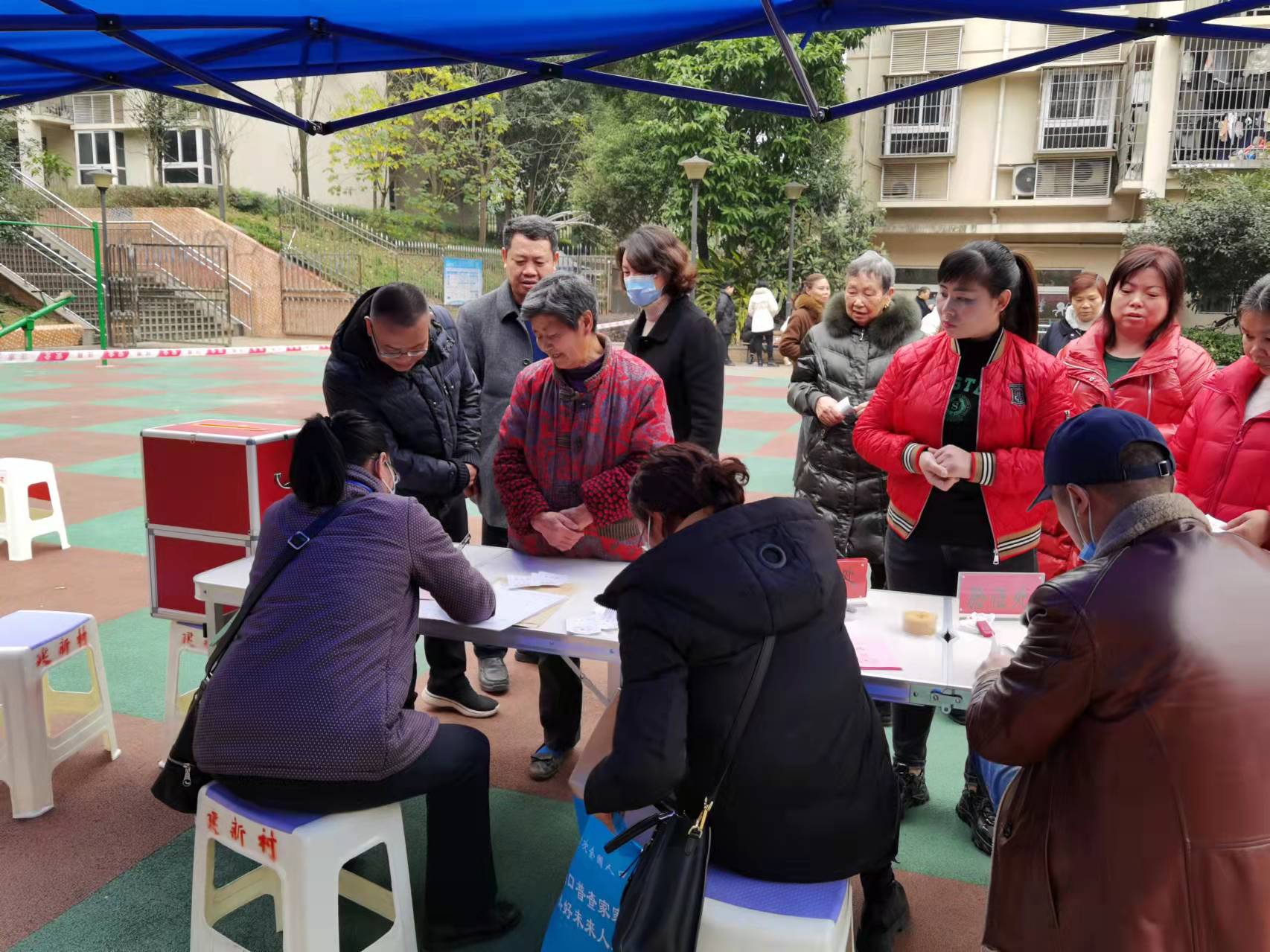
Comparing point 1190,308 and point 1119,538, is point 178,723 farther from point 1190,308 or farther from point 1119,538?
point 1190,308

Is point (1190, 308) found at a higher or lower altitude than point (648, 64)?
lower

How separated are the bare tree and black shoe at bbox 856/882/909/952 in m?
26.3

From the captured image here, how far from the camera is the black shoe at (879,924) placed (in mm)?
2424

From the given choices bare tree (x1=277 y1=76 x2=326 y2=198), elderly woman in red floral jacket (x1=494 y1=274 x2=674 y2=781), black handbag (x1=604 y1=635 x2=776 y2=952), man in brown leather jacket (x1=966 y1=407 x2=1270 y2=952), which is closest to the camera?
man in brown leather jacket (x1=966 y1=407 x2=1270 y2=952)

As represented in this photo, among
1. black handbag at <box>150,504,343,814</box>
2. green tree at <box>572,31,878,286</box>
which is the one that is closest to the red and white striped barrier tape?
green tree at <box>572,31,878,286</box>

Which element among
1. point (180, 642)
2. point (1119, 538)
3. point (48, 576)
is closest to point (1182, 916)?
point (1119, 538)

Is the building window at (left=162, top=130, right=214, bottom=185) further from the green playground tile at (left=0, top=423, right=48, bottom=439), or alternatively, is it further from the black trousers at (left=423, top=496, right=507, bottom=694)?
the black trousers at (left=423, top=496, right=507, bottom=694)

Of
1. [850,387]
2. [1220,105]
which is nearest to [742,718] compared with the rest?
[850,387]

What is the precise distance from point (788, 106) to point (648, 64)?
→ 2037 centimetres

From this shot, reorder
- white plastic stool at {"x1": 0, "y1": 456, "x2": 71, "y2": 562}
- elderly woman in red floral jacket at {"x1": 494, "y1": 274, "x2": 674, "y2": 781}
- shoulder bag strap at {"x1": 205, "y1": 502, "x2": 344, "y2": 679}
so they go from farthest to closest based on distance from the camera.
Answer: white plastic stool at {"x1": 0, "y1": 456, "x2": 71, "y2": 562}, elderly woman in red floral jacket at {"x1": 494, "y1": 274, "x2": 674, "y2": 781}, shoulder bag strap at {"x1": 205, "y1": 502, "x2": 344, "y2": 679}

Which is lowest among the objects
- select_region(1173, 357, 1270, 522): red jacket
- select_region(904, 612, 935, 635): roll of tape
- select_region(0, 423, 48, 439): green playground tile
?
select_region(0, 423, 48, 439): green playground tile

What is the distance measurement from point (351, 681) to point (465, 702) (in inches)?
70.6

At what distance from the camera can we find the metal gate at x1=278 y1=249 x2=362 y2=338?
23.3m

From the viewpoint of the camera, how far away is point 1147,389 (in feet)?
11.4
